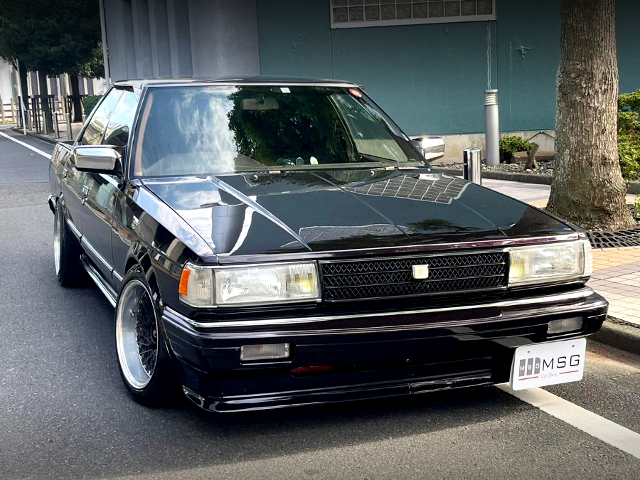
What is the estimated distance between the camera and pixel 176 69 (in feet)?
63.5

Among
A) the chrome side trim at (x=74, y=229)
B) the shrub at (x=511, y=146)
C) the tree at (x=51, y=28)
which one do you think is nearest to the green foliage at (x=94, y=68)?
the tree at (x=51, y=28)

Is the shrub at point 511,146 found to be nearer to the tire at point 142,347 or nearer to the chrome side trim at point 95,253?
the chrome side trim at point 95,253

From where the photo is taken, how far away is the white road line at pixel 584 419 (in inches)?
150

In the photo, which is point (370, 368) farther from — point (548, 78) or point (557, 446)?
point (548, 78)

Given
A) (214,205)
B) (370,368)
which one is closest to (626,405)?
(370,368)

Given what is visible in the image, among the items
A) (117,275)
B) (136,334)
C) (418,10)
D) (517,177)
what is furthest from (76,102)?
(136,334)

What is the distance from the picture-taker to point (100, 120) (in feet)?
20.4

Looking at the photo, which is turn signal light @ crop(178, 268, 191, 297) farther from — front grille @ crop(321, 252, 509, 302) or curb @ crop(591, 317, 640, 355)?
curb @ crop(591, 317, 640, 355)

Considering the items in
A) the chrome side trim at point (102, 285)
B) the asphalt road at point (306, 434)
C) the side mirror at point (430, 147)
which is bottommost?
the asphalt road at point (306, 434)

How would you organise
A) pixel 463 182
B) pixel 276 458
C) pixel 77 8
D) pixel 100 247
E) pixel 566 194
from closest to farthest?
pixel 276 458 → pixel 463 182 → pixel 100 247 → pixel 566 194 → pixel 77 8

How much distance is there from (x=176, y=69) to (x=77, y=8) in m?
14.4

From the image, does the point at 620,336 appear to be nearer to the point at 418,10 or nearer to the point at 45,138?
the point at 418,10

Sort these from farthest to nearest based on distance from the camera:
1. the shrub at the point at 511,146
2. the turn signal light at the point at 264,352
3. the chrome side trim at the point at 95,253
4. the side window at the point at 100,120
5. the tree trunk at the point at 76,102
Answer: the tree trunk at the point at 76,102
the shrub at the point at 511,146
the side window at the point at 100,120
the chrome side trim at the point at 95,253
the turn signal light at the point at 264,352

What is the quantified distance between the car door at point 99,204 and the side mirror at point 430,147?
6.16 feet
